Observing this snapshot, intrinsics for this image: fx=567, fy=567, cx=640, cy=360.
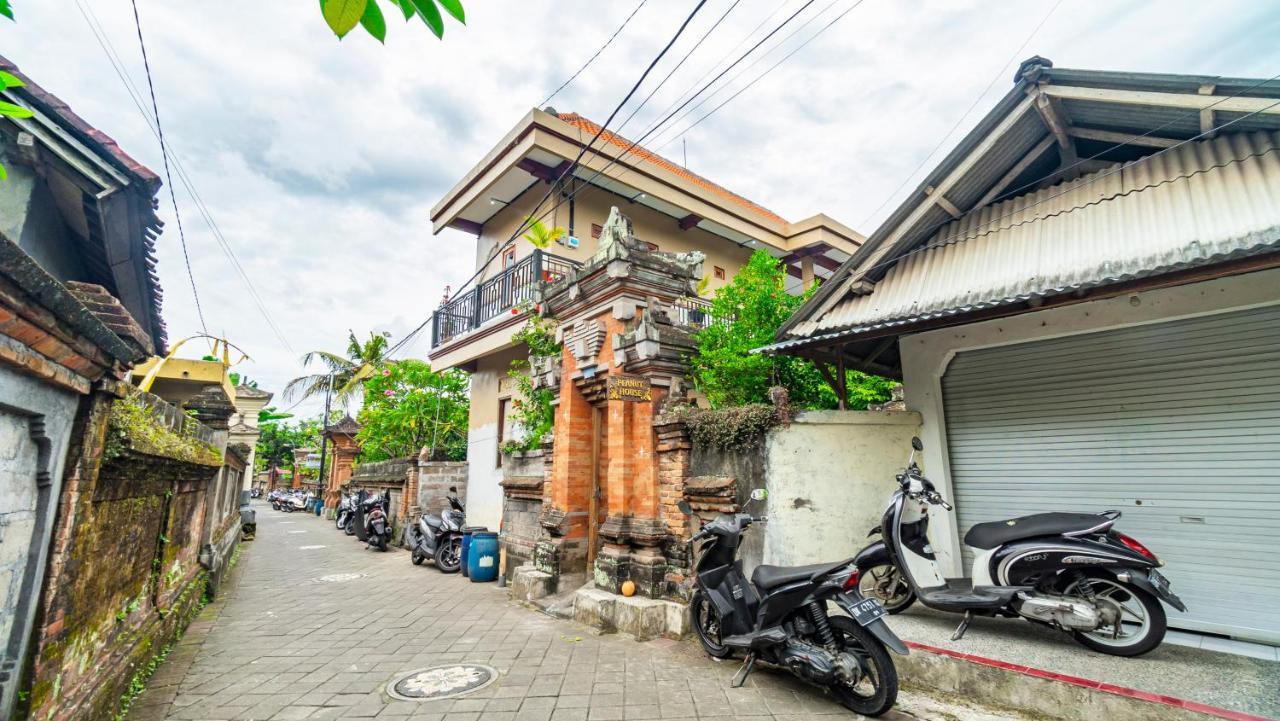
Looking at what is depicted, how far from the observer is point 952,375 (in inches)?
217

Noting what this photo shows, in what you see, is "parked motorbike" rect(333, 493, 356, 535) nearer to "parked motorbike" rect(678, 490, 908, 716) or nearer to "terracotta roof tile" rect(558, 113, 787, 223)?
"terracotta roof tile" rect(558, 113, 787, 223)

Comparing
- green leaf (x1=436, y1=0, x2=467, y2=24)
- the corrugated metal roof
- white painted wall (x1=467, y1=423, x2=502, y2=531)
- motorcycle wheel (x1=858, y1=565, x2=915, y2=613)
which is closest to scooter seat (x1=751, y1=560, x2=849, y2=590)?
motorcycle wheel (x1=858, y1=565, x2=915, y2=613)

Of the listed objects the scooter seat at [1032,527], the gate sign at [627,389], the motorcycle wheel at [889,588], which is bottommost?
the motorcycle wheel at [889,588]

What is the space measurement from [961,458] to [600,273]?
4.26m

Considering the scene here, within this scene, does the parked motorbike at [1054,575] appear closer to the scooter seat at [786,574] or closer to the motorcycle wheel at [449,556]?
the scooter seat at [786,574]

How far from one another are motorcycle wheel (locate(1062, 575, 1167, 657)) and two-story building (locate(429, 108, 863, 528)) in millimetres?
7895

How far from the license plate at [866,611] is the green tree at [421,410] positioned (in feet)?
42.8

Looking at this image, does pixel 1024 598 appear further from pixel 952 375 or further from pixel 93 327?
pixel 93 327

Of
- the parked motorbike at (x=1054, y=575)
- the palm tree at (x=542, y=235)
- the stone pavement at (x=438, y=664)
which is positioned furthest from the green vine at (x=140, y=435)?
the palm tree at (x=542, y=235)

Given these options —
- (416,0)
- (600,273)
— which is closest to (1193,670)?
(416,0)

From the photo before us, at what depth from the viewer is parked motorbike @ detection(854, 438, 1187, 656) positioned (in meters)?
3.60

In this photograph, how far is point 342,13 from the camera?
136 cm

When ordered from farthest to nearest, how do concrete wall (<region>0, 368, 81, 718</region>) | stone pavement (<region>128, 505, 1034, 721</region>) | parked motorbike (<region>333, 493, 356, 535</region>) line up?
parked motorbike (<region>333, 493, 356, 535</region>)
stone pavement (<region>128, 505, 1034, 721</region>)
concrete wall (<region>0, 368, 81, 718</region>)

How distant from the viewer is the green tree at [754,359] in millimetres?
6418
